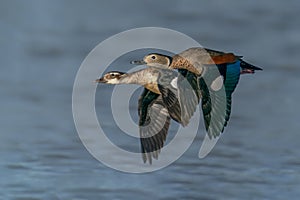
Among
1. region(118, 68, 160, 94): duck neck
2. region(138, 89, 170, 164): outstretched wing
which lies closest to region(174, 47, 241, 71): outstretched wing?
region(118, 68, 160, 94): duck neck

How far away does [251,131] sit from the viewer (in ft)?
43.6

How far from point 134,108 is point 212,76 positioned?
293cm

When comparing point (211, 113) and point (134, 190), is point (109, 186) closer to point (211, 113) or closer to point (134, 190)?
point (134, 190)

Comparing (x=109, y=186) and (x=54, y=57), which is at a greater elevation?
(x=54, y=57)

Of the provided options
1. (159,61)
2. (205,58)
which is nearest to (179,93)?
(205,58)

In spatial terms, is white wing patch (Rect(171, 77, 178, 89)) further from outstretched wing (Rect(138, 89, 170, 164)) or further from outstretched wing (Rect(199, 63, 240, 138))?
outstretched wing (Rect(138, 89, 170, 164))

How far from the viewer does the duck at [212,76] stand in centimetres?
1059

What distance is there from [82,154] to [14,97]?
4.84 feet

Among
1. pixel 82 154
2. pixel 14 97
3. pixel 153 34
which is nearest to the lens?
pixel 82 154

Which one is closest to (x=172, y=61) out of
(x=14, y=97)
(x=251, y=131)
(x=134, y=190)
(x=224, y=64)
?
(x=224, y=64)

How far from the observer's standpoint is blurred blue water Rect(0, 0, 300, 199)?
40.1 feet

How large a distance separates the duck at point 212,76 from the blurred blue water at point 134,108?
56.8 inches

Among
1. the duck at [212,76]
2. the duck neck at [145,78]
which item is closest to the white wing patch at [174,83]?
the duck at [212,76]

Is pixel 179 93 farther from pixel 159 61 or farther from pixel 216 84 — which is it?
pixel 159 61
